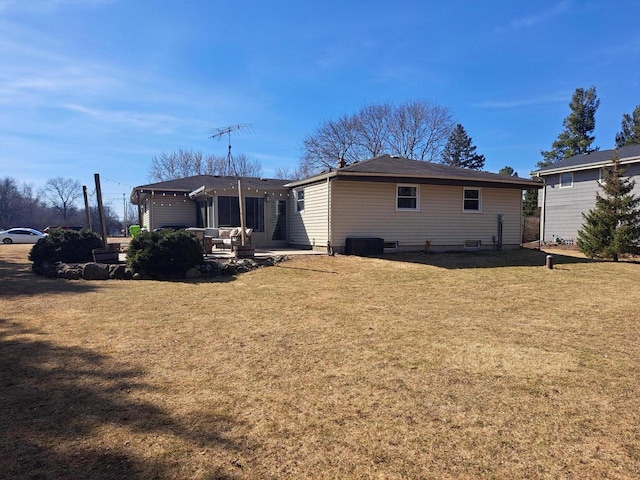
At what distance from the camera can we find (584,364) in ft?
13.2

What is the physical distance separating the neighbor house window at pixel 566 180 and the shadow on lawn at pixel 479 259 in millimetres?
8307

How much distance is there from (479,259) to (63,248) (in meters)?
12.0

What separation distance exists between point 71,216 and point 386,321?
3001 inches

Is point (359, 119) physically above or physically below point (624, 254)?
above

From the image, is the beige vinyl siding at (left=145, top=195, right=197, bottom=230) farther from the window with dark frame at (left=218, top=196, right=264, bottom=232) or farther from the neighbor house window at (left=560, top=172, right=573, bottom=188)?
the neighbor house window at (left=560, top=172, right=573, bottom=188)

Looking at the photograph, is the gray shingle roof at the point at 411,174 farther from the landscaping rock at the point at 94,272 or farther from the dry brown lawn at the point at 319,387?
the landscaping rock at the point at 94,272

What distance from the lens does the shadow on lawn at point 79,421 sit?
2.38 meters

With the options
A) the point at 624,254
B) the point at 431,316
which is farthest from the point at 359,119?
the point at 431,316

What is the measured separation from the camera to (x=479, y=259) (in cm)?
1282

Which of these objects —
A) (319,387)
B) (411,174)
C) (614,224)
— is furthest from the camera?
(614,224)

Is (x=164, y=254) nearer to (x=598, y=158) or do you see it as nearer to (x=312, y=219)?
(x=312, y=219)

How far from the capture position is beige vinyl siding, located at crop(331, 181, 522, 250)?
43.5 feet

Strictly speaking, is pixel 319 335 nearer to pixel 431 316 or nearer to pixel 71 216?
pixel 431 316

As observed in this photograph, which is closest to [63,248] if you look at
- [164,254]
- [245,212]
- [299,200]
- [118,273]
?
[118,273]
